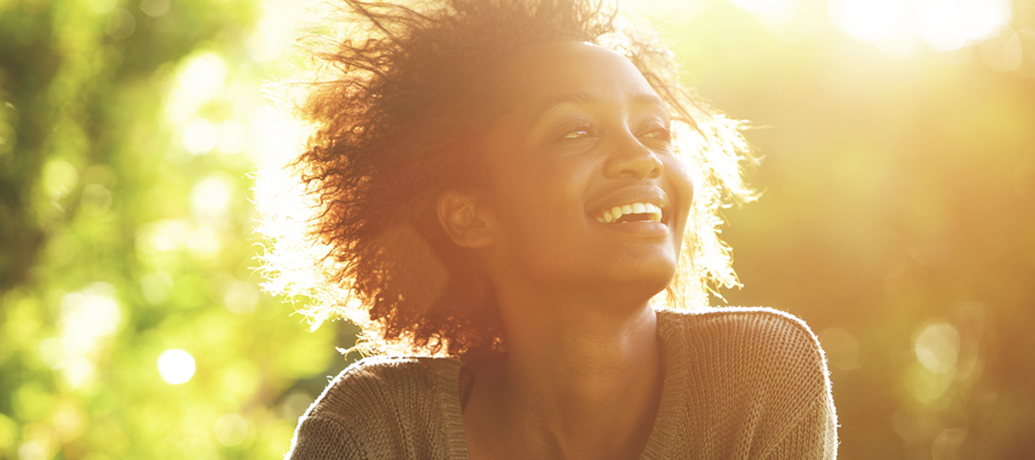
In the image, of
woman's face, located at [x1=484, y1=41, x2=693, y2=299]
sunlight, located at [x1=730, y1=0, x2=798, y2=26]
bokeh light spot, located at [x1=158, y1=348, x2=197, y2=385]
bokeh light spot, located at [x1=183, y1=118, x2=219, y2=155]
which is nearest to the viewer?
woman's face, located at [x1=484, y1=41, x2=693, y2=299]

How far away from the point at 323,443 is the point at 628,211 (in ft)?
3.19

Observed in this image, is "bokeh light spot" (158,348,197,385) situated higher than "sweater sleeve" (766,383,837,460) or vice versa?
"bokeh light spot" (158,348,197,385)

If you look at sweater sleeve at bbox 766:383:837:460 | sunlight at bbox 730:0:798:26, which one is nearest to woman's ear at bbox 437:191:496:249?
sweater sleeve at bbox 766:383:837:460

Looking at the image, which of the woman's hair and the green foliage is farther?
the green foliage

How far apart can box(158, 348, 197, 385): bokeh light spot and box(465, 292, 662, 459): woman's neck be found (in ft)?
11.1

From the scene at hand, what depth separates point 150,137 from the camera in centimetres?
514

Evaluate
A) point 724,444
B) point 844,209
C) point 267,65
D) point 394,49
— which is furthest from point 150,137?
point 844,209

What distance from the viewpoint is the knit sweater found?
2160 mm

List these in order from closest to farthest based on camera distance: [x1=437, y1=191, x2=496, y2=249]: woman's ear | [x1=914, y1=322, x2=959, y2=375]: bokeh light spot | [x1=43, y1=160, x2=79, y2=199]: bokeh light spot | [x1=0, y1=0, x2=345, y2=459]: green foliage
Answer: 1. [x1=437, y1=191, x2=496, y2=249]: woman's ear
2. [x1=0, y1=0, x2=345, y2=459]: green foliage
3. [x1=43, y1=160, x2=79, y2=199]: bokeh light spot
4. [x1=914, y1=322, x2=959, y2=375]: bokeh light spot

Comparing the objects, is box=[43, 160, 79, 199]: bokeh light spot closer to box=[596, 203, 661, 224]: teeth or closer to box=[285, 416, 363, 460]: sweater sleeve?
box=[285, 416, 363, 460]: sweater sleeve

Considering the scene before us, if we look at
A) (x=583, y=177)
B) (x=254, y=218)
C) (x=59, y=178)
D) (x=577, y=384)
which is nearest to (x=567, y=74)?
(x=583, y=177)

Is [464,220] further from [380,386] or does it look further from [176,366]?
[176,366]

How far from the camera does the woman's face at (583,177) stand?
6.95ft

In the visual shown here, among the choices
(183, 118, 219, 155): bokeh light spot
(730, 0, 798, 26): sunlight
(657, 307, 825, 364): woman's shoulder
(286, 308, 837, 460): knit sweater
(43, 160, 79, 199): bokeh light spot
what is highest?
(730, 0, 798, 26): sunlight
